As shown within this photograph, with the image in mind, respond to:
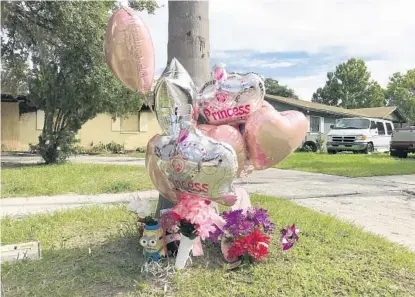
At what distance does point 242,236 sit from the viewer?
3.34m

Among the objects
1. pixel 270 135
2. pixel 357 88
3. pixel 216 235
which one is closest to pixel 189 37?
pixel 270 135

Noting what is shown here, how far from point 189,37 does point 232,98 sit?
957mm

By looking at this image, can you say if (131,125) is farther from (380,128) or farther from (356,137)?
(380,128)

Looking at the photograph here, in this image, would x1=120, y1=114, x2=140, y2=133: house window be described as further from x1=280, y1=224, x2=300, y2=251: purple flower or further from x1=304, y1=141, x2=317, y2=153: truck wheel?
x1=280, y1=224, x2=300, y2=251: purple flower

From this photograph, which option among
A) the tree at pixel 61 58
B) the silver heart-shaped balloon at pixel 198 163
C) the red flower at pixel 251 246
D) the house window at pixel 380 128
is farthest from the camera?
the house window at pixel 380 128

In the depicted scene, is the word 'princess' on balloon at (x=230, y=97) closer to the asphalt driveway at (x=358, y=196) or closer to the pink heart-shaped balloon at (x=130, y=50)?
the pink heart-shaped balloon at (x=130, y=50)

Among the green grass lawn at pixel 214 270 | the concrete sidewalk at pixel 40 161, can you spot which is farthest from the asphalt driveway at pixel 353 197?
the concrete sidewalk at pixel 40 161

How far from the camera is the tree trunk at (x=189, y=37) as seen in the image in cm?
385

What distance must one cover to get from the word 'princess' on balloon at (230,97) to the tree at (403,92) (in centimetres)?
4642

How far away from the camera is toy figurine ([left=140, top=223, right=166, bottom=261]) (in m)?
3.32

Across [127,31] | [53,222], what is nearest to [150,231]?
[127,31]

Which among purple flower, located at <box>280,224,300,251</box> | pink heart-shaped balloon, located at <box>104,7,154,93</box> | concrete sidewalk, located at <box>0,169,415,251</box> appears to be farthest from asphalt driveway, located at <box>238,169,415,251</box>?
pink heart-shaped balloon, located at <box>104,7,154,93</box>

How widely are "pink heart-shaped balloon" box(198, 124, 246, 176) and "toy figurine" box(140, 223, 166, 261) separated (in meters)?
0.86

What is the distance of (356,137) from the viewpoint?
20.0 m
